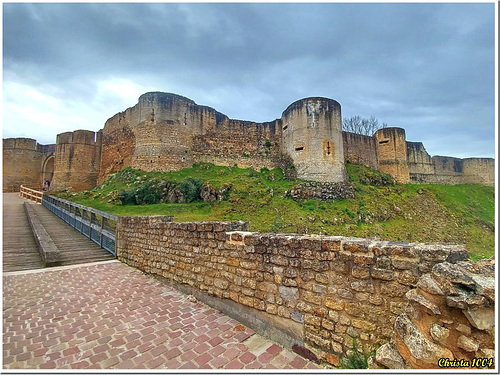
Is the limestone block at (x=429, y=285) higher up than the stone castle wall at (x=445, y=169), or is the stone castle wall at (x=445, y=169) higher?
the stone castle wall at (x=445, y=169)

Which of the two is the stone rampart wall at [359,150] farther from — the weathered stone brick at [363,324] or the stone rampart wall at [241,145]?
the weathered stone brick at [363,324]

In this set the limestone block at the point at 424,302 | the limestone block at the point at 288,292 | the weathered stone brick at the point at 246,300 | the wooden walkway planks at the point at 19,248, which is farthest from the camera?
the wooden walkway planks at the point at 19,248

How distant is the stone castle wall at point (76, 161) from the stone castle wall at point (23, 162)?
9933 millimetres

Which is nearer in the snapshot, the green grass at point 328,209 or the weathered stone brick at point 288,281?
the weathered stone brick at point 288,281

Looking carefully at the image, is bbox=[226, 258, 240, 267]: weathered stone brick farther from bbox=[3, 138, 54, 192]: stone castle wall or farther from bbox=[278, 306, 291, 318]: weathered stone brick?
bbox=[3, 138, 54, 192]: stone castle wall

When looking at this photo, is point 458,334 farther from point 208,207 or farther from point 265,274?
point 208,207

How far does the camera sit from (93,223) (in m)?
10.3

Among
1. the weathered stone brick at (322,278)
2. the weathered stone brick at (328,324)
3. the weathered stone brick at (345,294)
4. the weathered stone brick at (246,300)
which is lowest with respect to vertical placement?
the weathered stone brick at (246,300)

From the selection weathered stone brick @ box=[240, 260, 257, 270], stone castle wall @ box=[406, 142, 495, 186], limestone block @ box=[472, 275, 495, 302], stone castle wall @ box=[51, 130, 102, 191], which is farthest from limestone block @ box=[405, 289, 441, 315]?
stone castle wall @ box=[406, 142, 495, 186]

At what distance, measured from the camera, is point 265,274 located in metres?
3.90

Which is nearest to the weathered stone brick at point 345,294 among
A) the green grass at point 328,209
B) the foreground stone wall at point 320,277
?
the foreground stone wall at point 320,277

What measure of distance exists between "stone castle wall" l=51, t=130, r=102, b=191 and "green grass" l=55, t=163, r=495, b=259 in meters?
7.58

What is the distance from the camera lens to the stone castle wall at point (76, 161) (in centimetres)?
2666

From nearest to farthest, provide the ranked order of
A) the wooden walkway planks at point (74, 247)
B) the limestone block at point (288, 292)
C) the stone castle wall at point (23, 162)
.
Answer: the limestone block at point (288, 292) < the wooden walkway planks at point (74, 247) < the stone castle wall at point (23, 162)
